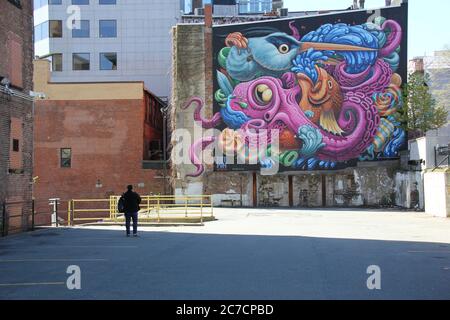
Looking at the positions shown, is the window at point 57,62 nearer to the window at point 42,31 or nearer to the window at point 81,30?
the window at point 42,31

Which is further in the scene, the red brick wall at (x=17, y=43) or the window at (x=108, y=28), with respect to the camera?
the window at (x=108, y=28)

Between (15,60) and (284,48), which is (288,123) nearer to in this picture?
(284,48)

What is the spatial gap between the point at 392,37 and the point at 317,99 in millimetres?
7357

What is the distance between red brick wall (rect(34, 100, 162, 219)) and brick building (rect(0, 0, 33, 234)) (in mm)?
21214

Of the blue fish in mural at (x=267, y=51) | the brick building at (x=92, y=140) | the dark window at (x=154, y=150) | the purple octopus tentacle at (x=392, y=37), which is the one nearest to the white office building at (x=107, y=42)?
the dark window at (x=154, y=150)

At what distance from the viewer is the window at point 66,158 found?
44.4 metres

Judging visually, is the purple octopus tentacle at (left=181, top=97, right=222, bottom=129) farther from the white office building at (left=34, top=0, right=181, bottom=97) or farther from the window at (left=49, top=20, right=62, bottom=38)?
the window at (left=49, top=20, right=62, bottom=38)

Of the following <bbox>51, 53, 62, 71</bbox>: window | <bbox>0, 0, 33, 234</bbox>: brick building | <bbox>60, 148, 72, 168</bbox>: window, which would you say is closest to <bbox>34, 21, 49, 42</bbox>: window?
<bbox>51, 53, 62, 71</bbox>: window

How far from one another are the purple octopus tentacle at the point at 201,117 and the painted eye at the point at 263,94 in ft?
10.6

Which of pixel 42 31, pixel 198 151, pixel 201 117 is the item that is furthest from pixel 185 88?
pixel 42 31

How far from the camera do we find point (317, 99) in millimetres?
43500

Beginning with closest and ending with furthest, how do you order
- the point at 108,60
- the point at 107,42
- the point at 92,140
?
the point at 92,140, the point at 107,42, the point at 108,60

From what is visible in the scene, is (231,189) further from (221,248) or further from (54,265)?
(54,265)
